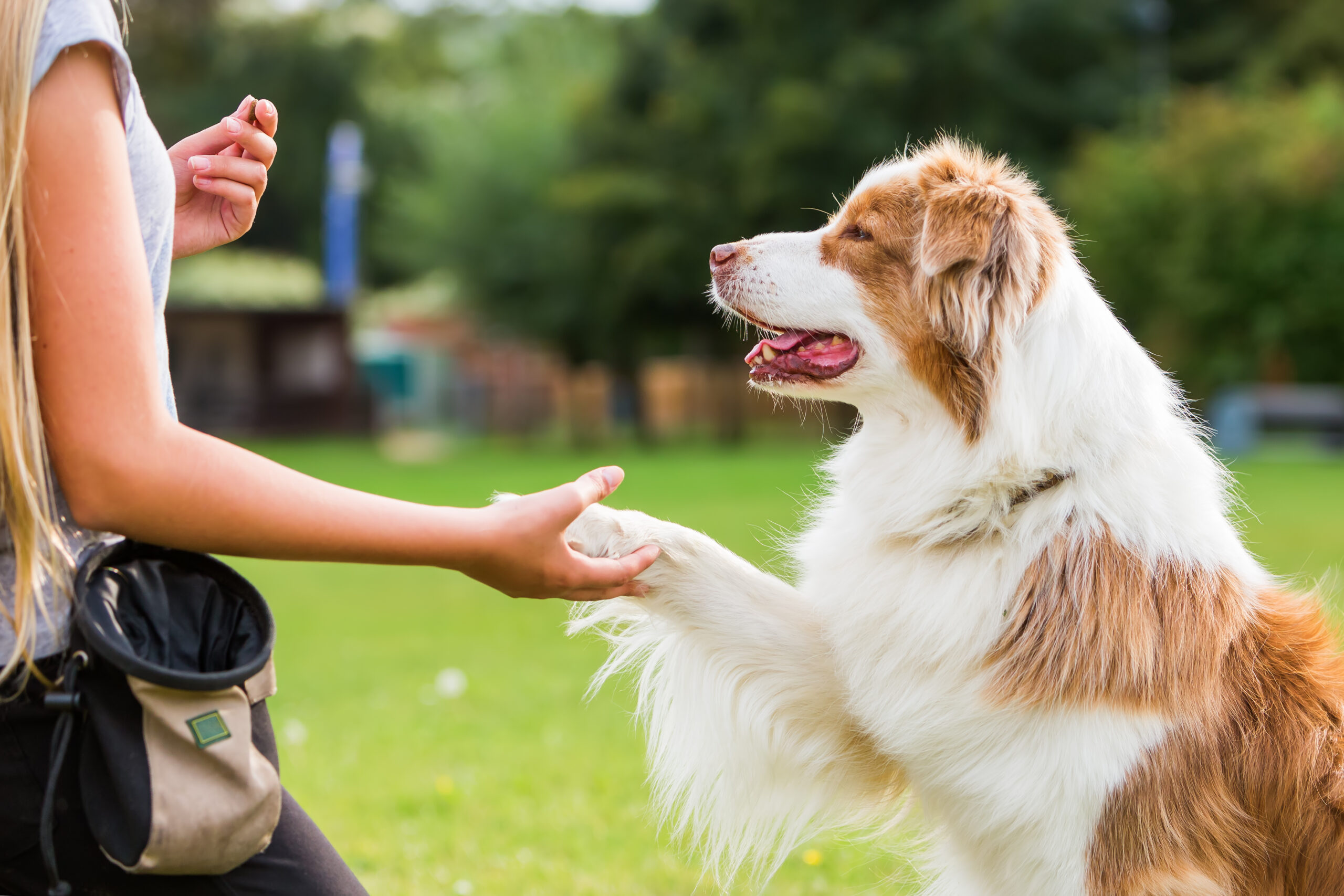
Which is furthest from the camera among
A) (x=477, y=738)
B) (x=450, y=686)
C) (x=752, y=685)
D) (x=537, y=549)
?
(x=450, y=686)

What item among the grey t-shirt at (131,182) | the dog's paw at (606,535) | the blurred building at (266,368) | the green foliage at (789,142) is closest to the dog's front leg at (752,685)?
the dog's paw at (606,535)

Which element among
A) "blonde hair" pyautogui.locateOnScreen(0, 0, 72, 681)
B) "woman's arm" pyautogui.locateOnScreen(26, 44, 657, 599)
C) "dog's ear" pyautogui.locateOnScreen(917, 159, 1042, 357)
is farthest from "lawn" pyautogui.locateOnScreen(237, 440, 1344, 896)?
"blonde hair" pyautogui.locateOnScreen(0, 0, 72, 681)

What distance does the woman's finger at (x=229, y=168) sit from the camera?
2.43 m

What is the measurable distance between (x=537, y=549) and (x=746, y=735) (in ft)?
4.31

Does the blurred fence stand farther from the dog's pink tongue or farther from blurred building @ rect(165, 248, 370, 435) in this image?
the dog's pink tongue

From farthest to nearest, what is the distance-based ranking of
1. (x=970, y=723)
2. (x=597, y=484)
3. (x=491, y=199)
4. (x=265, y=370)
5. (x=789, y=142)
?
(x=491, y=199), (x=265, y=370), (x=789, y=142), (x=970, y=723), (x=597, y=484)

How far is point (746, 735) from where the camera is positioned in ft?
10.5

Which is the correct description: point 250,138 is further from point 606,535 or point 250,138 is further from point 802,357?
point 802,357

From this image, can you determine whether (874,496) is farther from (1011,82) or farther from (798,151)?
(1011,82)

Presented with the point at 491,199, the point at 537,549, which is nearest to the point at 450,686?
the point at 537,549

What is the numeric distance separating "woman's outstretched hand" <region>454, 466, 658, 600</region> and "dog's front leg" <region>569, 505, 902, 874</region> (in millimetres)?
853

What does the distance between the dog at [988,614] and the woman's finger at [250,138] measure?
1.18m

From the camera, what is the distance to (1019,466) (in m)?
2.93

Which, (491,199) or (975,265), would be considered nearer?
(975,265)
